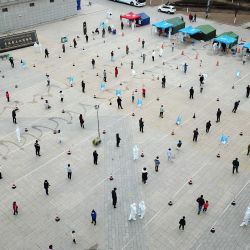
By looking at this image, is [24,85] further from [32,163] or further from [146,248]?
[146,248]

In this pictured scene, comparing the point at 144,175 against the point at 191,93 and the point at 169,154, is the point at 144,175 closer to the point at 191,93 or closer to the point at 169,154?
the point at 169,154

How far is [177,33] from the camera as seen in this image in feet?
130

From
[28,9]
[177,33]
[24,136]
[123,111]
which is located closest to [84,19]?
[28,9]

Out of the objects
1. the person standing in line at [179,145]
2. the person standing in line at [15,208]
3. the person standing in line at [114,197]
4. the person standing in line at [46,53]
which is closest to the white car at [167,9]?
the person standing in line at [46,53]

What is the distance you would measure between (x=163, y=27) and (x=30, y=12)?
16013 mm

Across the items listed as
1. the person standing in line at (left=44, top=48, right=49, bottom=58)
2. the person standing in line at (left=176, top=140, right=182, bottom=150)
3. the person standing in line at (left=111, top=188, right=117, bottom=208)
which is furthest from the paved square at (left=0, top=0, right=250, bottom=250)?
the person standing in line at (left=44, top=48, right=49, bottom=58)

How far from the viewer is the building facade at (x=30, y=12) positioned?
39531mm

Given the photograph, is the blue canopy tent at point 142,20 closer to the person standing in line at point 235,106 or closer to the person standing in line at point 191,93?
the person standing in line at point 191,93

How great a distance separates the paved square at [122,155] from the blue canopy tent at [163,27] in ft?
15.6

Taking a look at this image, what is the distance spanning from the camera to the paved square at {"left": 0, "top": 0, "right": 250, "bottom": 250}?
1617cm

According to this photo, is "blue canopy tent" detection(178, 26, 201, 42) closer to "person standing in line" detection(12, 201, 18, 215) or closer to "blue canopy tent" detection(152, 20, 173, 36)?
"blue canopy tent" detection(152, 20, 173, 36)

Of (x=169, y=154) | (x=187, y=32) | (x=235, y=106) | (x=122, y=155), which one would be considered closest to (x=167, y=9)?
(x=187, y=32)

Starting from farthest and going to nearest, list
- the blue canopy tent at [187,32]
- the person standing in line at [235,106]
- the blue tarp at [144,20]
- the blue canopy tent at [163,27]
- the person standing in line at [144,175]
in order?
1. the blue tarp at [144,20]
2. the blue canopy tent at [163,27]
3. the blue canopy tent at [187,32]
4. the person standing in line at [235,106]
5. the person standing in line at [144,175]

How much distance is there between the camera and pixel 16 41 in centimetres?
3316
